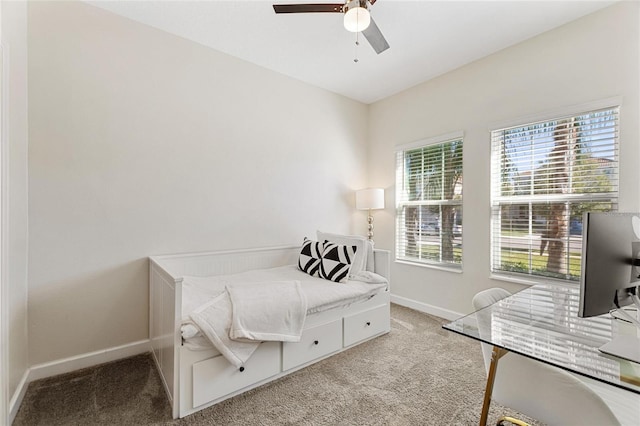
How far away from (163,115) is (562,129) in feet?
11.1

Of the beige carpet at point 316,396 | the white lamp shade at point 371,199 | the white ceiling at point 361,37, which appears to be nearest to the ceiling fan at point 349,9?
the white ceiling at point 361,37

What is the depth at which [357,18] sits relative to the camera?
65.7 inches

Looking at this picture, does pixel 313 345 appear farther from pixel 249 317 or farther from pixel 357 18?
pixel 357 18

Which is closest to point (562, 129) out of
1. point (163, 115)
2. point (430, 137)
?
point (430, 137)

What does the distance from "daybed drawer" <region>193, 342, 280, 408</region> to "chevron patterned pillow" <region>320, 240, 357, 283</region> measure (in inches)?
32.1

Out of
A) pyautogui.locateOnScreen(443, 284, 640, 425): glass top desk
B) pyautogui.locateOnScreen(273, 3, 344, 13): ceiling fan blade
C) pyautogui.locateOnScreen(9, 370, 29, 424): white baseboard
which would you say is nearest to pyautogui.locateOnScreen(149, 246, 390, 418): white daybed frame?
pyautogui.locateOnScreen(9, 370, 29, 424): white baseboard

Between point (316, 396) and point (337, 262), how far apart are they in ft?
3.59

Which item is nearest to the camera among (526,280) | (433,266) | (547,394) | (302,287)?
(547,394)

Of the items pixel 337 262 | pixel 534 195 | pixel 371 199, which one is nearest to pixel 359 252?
pixel 337 262

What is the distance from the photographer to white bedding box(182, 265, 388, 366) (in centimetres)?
161

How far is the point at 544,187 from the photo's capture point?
241 centimetres

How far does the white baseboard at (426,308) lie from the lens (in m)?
2.99

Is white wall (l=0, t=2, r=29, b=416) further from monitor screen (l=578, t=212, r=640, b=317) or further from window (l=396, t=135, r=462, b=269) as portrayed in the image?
window (l=396, t=135, r=462, b=269)

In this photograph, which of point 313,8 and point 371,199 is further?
point 371,199
